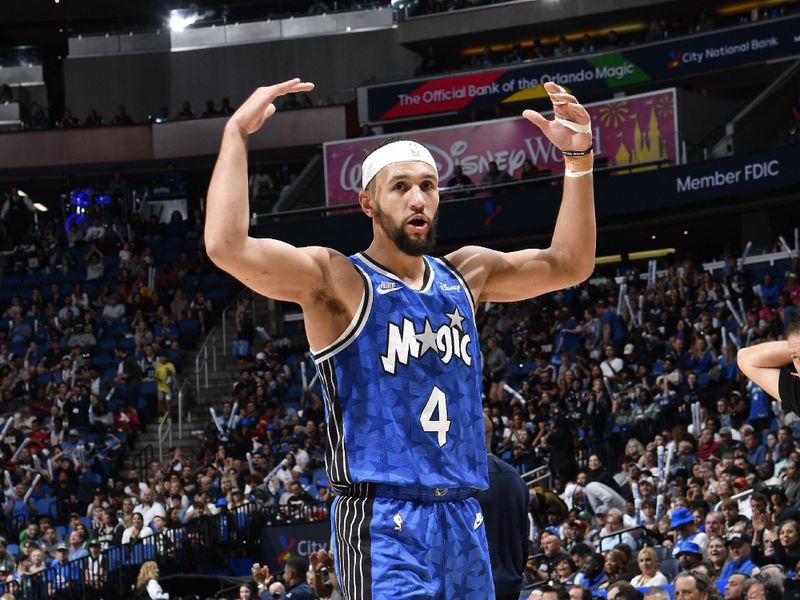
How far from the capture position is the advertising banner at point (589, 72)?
28.5 meters

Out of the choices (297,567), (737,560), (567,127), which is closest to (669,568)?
(737,560)

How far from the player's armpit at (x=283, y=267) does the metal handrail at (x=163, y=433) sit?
22.2 m

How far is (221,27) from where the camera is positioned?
123ft

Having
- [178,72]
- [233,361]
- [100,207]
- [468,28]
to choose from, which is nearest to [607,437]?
[233,361]

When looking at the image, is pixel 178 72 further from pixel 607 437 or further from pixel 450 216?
pixel 607 437

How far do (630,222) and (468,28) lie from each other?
8800mm

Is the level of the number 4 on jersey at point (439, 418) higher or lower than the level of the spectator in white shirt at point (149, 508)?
higher

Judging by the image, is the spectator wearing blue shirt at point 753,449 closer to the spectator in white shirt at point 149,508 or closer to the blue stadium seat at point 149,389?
the spectator in white shirt at point 149,508

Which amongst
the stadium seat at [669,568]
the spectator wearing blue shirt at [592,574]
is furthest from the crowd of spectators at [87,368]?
the stadium seat at [669,568]

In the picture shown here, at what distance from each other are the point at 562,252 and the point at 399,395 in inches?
36.5

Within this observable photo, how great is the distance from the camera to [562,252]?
4.87 m

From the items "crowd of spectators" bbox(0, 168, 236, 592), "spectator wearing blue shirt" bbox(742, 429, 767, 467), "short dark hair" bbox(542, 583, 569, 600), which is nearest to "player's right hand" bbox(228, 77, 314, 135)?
"short dark hair" bbox(542, 583, 569, 600)

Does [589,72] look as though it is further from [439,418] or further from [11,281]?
[439,418]

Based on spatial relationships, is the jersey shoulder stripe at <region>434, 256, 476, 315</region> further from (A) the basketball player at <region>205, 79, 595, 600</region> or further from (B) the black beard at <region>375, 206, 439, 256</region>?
(B) the black beard at <region>375, 206, 439, 256</region>
